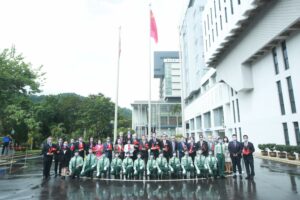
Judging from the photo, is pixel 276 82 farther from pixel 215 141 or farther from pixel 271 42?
pixel 215 141

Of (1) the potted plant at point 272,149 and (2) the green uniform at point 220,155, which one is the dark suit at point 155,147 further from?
(1) the potted plant at point 272,149

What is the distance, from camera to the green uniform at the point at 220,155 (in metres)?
12.0

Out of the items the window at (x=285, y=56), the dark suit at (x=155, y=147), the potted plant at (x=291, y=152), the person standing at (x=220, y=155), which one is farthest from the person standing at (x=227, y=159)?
the window at (x=285, y=56)

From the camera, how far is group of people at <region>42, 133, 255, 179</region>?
11828mm

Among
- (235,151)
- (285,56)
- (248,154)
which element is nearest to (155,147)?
(235,151)

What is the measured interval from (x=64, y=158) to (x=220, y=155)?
905cm

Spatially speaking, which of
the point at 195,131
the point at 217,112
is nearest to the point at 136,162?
the point at 217,112

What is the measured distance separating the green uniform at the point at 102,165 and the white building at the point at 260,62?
18958 mm

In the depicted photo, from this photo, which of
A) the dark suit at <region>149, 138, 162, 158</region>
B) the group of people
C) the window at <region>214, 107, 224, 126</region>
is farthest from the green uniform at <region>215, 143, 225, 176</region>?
the window at <region>214, 107, 224, 126</region>

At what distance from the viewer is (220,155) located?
12203mm

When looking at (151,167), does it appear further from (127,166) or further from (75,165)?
Result: (75,165)

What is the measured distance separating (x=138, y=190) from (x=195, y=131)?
187ft

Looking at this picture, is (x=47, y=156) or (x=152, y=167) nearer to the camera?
(x=152, y=167)

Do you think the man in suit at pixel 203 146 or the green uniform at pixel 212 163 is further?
the man in suit at pixel 203 146
